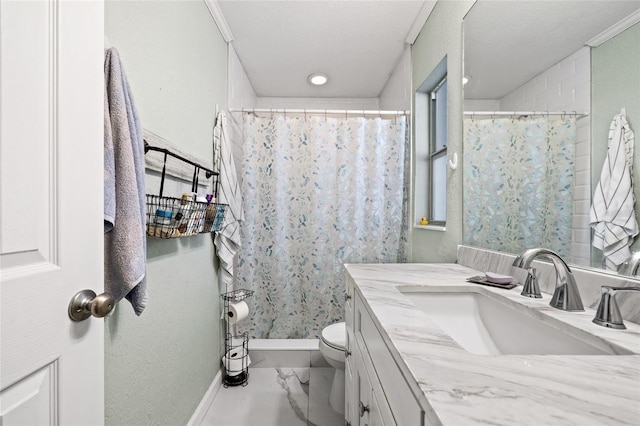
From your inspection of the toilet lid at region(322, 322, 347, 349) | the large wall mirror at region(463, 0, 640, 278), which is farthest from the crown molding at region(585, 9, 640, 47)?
the toilet lid at region(322, 322, 347, 349)

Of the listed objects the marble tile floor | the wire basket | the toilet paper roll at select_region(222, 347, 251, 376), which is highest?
the wire basket

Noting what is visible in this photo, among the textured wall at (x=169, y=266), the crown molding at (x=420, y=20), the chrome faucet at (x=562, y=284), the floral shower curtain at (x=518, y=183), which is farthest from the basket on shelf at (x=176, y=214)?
the crown molding at (x=420, y=20)

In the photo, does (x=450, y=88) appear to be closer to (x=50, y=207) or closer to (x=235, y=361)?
(x=50, y=207)

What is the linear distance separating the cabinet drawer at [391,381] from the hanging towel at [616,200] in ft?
2.02

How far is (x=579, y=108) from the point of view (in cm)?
82

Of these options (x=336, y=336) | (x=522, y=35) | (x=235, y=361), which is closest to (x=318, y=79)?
(x=522, y=35)

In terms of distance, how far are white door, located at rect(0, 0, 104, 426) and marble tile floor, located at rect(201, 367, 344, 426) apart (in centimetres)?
127

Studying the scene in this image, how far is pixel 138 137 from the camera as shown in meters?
0.85

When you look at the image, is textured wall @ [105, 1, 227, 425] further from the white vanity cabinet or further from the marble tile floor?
the white vanity cabinet

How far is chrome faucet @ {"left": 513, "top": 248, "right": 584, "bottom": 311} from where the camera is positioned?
0.73 meters

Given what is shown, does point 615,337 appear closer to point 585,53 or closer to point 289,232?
point 585,53

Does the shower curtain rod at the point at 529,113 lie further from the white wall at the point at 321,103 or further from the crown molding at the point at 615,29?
the white wall at the point at 321,103

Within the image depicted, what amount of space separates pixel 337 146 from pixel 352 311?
135 centimetres

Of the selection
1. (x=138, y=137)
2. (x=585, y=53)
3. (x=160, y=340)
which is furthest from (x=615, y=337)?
(x=160, y=340)
